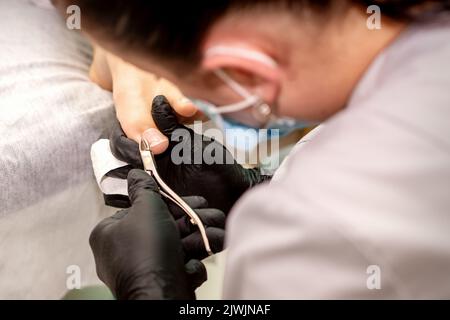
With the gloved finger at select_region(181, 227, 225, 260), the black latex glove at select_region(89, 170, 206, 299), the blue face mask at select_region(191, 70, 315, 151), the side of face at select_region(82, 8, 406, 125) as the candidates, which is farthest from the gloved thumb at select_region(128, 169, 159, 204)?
the side of face at select_region(82, 8, 406, 125)

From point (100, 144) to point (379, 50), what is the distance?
0.66 m

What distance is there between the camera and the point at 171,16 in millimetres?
460

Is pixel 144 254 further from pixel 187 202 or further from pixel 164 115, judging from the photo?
pixel 164 115

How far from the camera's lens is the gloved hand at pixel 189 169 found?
3.20 ft

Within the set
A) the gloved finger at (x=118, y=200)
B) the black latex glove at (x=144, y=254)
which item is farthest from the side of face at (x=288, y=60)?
the gloved finger at (x=118, y=200)

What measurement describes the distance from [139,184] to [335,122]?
49 cm

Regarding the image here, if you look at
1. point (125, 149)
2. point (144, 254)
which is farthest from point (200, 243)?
point (125, 149)

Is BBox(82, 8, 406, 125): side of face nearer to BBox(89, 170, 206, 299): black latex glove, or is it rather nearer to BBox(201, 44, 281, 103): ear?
BBox(201, 44, 281, 103): ear

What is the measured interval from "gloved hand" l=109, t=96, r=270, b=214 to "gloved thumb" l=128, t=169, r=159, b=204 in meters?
0.05

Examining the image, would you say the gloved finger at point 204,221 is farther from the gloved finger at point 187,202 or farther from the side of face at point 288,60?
the side of face at point 288,60

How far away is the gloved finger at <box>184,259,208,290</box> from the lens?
78 cm

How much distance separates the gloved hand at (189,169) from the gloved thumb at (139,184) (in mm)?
47

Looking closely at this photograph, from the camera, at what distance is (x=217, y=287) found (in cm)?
115
